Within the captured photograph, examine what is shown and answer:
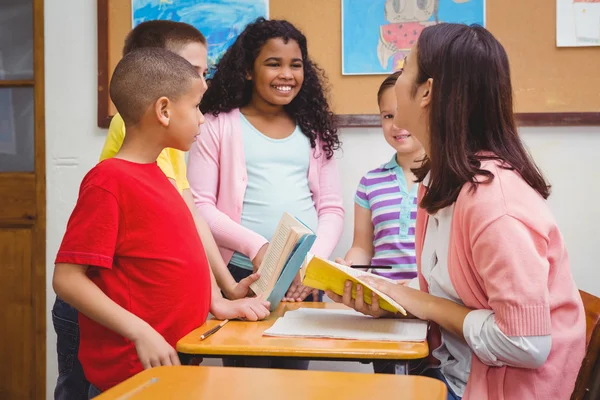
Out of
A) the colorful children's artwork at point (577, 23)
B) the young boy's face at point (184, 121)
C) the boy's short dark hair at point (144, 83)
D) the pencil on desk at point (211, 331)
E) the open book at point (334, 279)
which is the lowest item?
the pencil on desk at point (211, 331)

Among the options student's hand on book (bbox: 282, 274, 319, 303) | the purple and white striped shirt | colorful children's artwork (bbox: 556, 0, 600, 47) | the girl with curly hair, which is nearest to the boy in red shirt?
student's hand on book (bbox: 282, 274, 319, 303)

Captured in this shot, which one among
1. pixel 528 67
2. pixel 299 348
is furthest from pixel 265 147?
pixel 299 348

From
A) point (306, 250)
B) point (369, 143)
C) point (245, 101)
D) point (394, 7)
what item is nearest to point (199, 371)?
point (306, 250)

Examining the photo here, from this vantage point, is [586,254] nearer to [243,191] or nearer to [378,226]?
[378,226]

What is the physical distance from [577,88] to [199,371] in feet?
6.57

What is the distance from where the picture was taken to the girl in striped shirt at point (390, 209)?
2270 mm

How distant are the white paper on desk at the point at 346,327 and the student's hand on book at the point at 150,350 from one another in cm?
21

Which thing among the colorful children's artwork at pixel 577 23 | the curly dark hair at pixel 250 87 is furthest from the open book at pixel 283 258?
the colorful children's artwork at pixel 577 23

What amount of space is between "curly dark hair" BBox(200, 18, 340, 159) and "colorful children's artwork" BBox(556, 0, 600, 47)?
3.04 feet

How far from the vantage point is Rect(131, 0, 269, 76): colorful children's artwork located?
267cm

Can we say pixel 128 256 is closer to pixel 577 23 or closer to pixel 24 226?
pixel 24 226

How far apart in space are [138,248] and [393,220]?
1078mm

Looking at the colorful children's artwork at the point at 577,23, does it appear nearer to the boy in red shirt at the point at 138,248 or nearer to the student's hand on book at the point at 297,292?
the student's hand on book at the point at 297,292

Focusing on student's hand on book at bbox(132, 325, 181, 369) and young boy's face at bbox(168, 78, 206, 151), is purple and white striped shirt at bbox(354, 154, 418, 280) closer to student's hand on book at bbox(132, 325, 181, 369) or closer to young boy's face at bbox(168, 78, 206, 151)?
young boy's face at bbox(168, 78, 206, 151)
